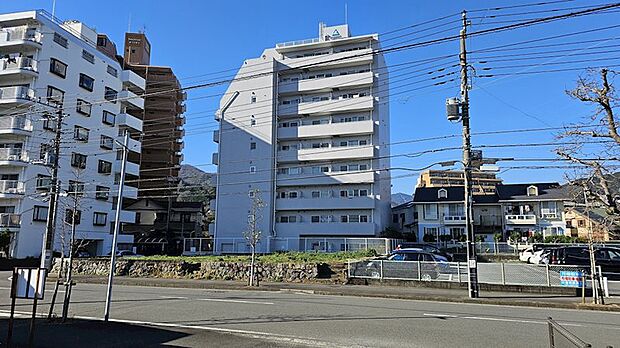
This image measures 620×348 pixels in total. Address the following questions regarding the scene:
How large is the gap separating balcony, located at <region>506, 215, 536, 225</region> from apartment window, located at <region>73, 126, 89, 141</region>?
45.7 meters

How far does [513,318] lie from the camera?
10.9 meters

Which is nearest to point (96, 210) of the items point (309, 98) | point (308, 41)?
point (309, 98)

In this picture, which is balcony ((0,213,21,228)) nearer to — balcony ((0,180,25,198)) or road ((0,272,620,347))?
balcony ((0,180,25,198))

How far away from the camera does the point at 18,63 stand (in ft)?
115

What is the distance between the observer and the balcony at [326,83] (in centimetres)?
4462

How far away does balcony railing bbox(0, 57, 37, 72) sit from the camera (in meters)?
35.0

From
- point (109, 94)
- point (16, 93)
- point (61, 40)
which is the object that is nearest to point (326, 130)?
point (109, 94)

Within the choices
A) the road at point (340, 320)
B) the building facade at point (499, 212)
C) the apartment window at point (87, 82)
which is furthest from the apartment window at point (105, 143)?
the building facade at point (499, 212)

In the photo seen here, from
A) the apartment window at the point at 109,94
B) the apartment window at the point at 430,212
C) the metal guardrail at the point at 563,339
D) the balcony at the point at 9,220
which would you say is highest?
the apartment window at the point at 109,94

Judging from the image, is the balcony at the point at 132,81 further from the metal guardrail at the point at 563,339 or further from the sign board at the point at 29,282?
the metal guardrail at the point at 563,339

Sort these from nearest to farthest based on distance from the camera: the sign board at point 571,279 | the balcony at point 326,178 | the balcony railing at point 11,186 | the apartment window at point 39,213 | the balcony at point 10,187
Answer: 1. the sign board at point 571,279
2. the balcony at point 10,187
3. the balcony railing at point 11,186
4. the apartment window at point 39,213
5. the balcony at point 326,178

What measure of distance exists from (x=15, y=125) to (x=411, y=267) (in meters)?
33.5

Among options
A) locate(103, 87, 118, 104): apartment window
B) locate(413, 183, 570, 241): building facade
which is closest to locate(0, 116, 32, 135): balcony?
locate(103, 87, 118, 104): apartment window

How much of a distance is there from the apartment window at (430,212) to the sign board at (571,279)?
34.0 metres
